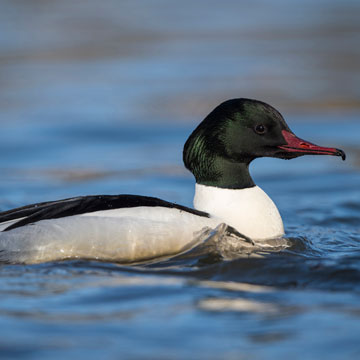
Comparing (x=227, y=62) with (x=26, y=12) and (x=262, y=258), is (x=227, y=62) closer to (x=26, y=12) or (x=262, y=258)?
(x=26, y=12)

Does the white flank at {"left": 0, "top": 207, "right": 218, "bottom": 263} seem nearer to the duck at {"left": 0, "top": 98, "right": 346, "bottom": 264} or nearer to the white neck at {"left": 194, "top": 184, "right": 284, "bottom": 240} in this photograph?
the duck at {"left": 0, "top": 98, "right": 346, "bottom": 264}

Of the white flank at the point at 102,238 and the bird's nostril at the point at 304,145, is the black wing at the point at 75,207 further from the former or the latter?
the bird's nostril at the point at 304,145

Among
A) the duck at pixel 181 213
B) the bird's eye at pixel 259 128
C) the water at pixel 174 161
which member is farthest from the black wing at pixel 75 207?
the bird's eye at pixel 259 128

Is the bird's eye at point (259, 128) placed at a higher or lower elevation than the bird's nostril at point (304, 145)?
higher

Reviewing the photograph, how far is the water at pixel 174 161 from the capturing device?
539 cm

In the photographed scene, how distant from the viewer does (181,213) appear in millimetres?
7047

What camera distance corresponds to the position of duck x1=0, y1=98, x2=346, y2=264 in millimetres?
6867

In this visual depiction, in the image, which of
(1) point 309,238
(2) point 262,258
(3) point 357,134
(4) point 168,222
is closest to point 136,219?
(4) point 168,222

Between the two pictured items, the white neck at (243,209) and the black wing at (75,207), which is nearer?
the black wing at (75,207)

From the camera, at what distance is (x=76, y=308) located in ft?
18.9

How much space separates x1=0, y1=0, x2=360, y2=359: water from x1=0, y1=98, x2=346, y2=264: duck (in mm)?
178

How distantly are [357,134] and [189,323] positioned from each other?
814cm

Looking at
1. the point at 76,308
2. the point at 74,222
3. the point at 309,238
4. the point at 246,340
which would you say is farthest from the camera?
the point at 309,238

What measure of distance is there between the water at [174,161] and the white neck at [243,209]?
299mm
